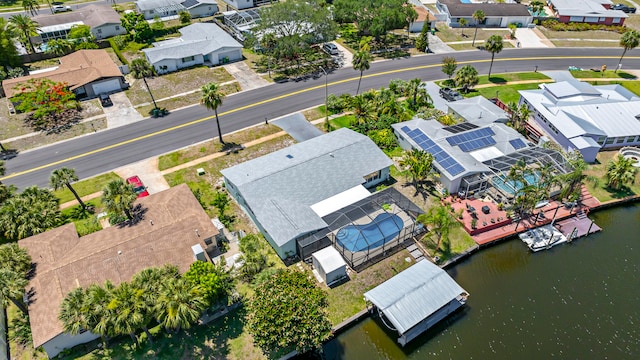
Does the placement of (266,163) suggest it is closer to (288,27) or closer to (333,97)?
(333,97)

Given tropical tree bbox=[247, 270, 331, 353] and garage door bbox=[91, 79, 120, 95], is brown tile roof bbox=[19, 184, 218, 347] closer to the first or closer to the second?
tropical tree bbox=[247, 270, 331, 353]

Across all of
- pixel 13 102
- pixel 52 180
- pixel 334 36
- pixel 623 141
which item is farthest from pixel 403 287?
pixel 13 102

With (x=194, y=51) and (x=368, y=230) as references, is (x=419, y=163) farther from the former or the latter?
(x=194, y=51)

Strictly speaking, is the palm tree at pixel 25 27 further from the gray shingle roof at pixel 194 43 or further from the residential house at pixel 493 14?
the residential house at pixel 493 14

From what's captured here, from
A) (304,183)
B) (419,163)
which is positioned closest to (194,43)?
(304,183)

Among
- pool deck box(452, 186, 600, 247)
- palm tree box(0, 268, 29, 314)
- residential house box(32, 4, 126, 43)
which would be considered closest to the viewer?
palm tree box(0, 268, 29, 314)

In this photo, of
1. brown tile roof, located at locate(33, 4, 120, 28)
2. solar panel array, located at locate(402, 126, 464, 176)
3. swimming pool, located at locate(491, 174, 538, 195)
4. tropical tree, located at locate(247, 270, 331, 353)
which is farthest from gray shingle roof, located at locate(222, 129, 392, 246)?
brown tile roof, located at locate(33, 4, 120, 28)
